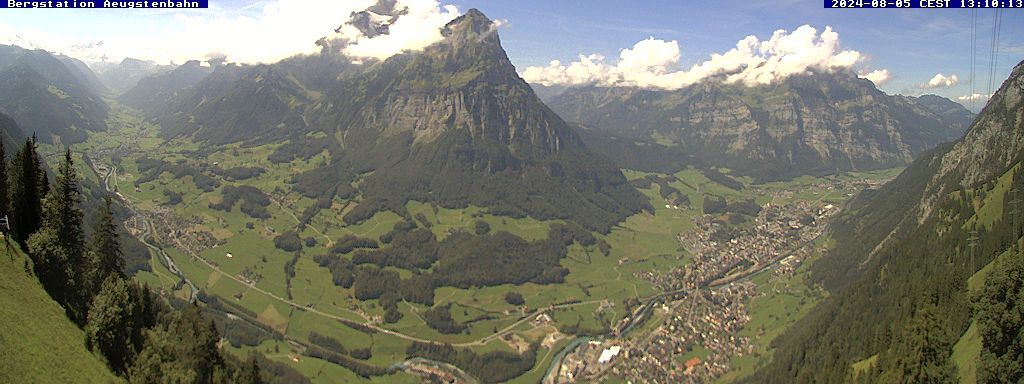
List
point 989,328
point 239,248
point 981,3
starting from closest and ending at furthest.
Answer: point 981,3 → point 989,328 → point 239,248

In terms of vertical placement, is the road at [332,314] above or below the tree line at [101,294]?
below

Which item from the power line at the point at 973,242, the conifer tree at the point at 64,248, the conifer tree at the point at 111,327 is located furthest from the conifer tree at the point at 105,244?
the power line at the point at 973,242

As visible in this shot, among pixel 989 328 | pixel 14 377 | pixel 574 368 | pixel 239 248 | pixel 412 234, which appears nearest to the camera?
pixel 14 377

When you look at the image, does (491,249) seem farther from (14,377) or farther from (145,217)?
(14,377)

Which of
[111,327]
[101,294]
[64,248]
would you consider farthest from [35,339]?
[64,248]

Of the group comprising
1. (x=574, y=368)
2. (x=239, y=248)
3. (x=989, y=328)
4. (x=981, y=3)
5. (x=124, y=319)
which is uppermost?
(x=981, y=3)

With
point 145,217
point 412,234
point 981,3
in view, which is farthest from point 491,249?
point 981,3

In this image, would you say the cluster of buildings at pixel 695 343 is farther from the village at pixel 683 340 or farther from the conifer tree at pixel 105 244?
the conifer tree at pixel 105 244
